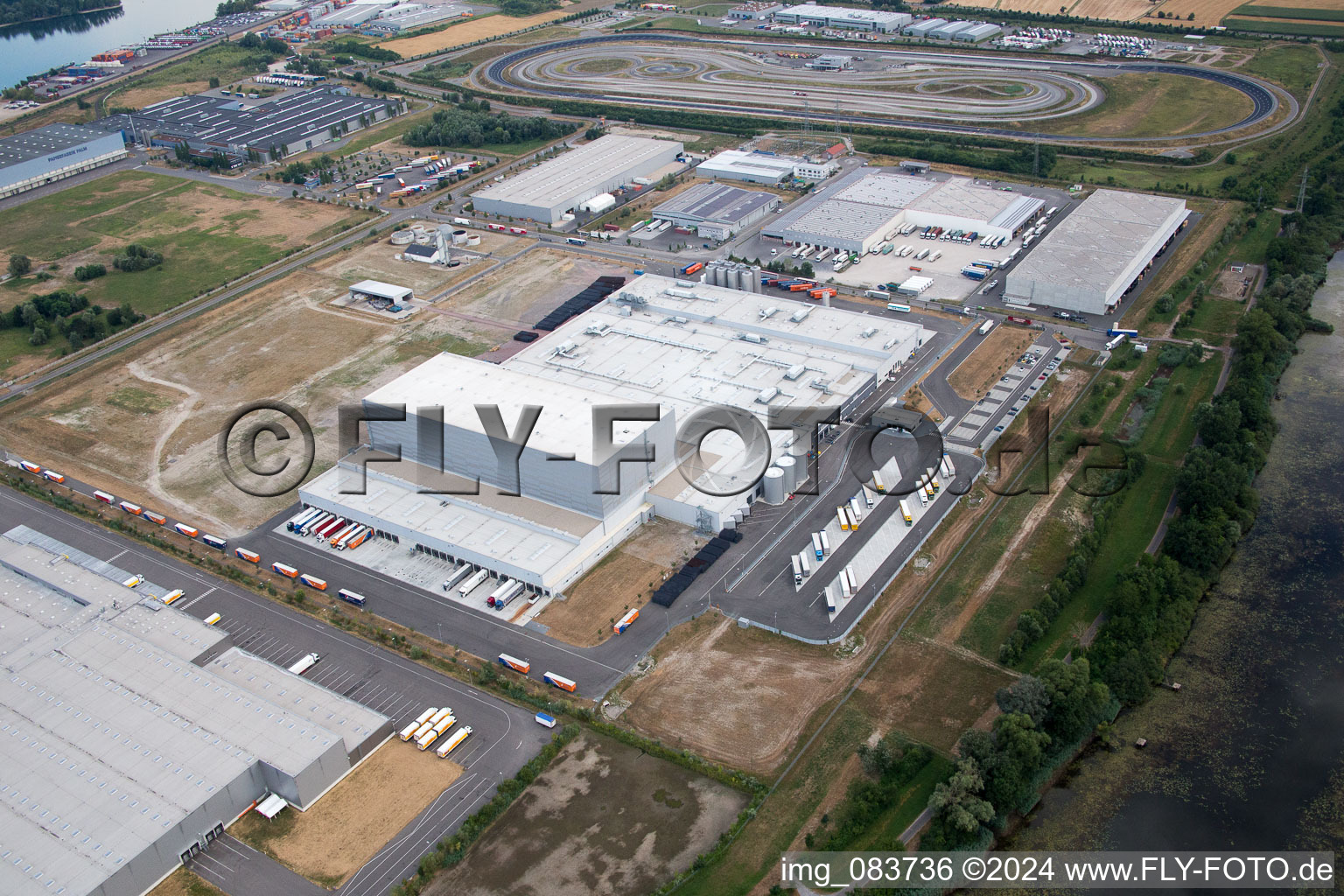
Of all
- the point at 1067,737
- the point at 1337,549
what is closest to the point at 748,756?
the point at 1067,737

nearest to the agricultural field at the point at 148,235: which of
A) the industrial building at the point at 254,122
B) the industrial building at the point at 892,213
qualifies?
the industrial building at the point at 254,122

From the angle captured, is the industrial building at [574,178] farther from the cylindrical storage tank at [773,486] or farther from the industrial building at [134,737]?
the industrial building at [134,737]

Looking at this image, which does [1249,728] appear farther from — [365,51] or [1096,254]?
[365,51]

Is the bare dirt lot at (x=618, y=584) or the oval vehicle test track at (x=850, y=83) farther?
the oval vehicle test track at (x=850, y=83)

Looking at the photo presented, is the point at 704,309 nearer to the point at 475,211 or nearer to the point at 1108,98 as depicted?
the point at 475,211

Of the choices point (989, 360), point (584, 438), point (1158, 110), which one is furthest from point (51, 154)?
point (1158, 110)
